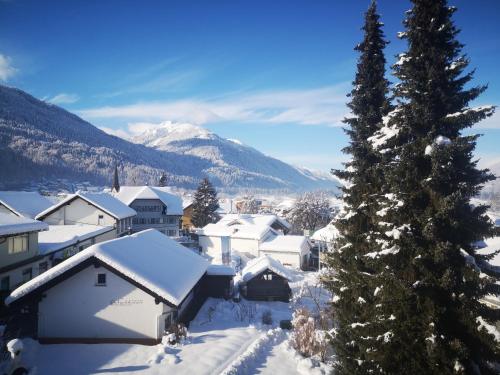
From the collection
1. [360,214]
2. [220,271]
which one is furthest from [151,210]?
[360,214]

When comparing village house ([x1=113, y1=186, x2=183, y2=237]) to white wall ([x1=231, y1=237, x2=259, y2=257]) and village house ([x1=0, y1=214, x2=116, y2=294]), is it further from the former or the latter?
village house ([x1=0, y1=214, x2=116, y2=294])

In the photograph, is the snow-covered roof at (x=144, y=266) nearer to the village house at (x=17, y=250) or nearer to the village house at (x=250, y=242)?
the village house at (x=17, y=250)

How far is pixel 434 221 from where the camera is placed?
10.4 m

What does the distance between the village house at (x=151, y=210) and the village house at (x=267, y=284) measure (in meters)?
33.6

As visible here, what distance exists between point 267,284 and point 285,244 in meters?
19.9

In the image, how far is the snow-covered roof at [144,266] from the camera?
17750mm

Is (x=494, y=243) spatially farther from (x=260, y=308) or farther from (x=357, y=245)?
(x=260, y=308)

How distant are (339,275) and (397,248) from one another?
5111 millimetres

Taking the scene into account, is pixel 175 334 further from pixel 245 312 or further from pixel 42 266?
pixel 42 266

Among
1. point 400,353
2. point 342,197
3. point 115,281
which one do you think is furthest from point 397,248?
point 115,281

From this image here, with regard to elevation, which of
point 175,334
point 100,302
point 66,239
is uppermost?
point 66,239

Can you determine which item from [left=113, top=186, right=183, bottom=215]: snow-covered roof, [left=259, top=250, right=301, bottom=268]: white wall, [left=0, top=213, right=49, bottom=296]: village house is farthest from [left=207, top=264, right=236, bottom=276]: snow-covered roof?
[left=113, top=186, right=183, bottom=215]: snow-covered roof

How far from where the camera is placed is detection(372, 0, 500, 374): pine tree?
1008cm

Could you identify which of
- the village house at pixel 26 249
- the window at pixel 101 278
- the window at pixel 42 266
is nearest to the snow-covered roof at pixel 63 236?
the village house at pixel 26 249
